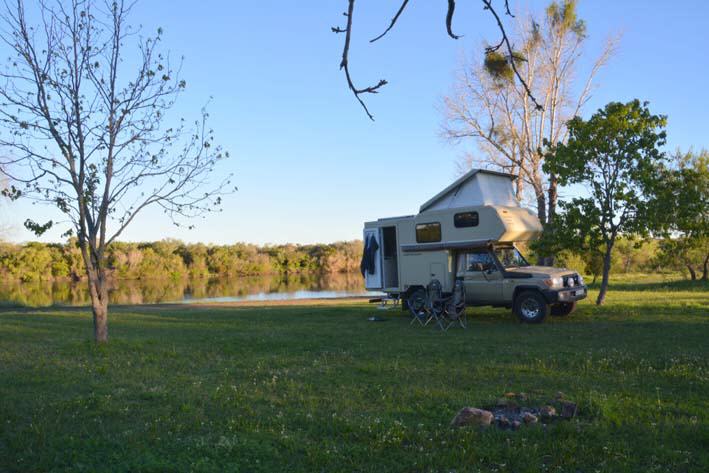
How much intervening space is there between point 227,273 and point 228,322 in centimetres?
5837

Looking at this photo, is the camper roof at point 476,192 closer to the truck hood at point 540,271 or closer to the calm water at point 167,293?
the truck hood at point 540,271

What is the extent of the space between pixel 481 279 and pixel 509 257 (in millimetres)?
1079

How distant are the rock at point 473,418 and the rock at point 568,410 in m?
0.77

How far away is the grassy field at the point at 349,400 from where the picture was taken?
15.9 feet

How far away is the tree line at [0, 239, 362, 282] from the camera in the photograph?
A: 55844 millimetres

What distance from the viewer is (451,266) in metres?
17.0

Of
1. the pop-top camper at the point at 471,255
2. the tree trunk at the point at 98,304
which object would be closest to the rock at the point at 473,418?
the tree trunk at the point at 98,304

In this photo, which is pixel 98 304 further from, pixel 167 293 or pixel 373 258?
pixel 167 293

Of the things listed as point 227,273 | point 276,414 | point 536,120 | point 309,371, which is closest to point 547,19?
point 536,120

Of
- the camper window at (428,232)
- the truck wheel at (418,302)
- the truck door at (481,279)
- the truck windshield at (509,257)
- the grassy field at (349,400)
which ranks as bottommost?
the grassy field at (349,400)

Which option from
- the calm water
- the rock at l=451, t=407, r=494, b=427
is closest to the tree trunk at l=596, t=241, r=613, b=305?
the rock at l=451, t=407, r=494, b=427

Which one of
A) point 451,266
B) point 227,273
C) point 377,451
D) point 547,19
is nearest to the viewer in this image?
point 377,451

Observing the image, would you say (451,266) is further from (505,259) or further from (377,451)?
(377,451)

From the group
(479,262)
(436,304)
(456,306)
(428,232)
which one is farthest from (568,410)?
(428,232)
